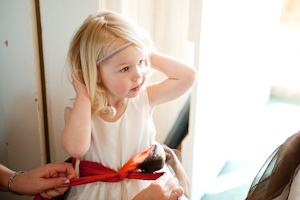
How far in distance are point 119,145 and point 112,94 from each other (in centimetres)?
17

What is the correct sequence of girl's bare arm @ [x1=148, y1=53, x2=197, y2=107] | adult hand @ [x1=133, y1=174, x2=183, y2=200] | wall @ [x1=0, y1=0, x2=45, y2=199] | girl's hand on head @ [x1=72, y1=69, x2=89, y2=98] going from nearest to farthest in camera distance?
adult hand @ [x1=133, y1=174, x2=183, y2=200]
girl's hand on head @ [x1=72, y1=69, x2=89, y2=98]
girl's bare arm @ [x1=148, y1=53, x2=197, y2=107]
wall @ [x1=0, y1=0, x2=45, y2=199]

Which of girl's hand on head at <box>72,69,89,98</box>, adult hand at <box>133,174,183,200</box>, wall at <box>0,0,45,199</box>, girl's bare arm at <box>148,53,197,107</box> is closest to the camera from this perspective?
adult hand at <box>133,174,183,200</box>

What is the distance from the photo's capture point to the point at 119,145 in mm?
1002

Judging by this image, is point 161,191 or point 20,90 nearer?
point 161,191

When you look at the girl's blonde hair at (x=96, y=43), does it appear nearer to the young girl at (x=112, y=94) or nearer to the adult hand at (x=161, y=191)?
the young girl at (x=112, y=94)

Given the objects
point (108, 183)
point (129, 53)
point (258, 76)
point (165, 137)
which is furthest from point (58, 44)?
point (258, 76)

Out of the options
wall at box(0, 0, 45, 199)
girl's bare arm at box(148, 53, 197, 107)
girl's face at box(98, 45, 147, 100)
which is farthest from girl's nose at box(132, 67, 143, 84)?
wall at box(0, 0, 45, 199)

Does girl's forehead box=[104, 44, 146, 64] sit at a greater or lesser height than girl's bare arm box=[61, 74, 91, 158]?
greater

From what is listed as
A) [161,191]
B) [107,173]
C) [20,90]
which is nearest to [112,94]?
[107,173]

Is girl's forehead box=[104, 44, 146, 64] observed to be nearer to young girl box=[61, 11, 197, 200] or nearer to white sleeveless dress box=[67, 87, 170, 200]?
young girl box=[61, 11, 197, 200]

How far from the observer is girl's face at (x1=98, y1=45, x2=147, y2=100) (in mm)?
866

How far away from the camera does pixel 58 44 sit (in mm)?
1205

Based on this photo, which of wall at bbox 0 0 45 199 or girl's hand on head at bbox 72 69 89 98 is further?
wall at bbox 0 0 45 199

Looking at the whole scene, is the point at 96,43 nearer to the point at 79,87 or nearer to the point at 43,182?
the point at 79,87
